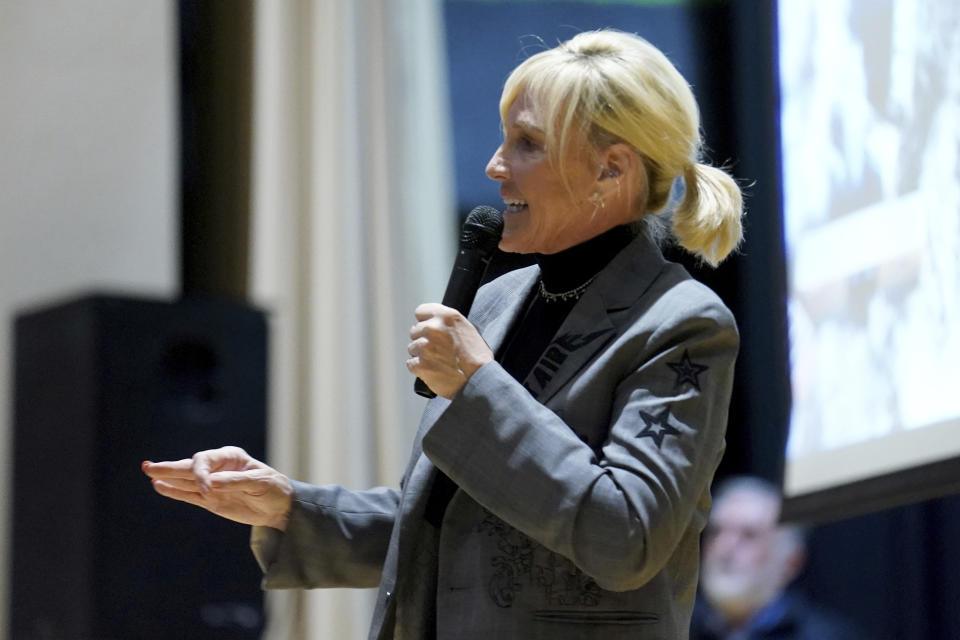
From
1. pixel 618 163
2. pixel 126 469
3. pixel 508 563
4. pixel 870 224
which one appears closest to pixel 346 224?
pixel 126 469

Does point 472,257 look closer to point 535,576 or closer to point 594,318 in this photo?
point 594,318

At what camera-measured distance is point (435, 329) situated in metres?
1.28

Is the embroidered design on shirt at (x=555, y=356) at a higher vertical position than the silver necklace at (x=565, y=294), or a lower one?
lower

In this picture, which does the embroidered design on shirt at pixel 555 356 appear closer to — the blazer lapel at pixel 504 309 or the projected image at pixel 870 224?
the blazer lapel at pixel 504 309

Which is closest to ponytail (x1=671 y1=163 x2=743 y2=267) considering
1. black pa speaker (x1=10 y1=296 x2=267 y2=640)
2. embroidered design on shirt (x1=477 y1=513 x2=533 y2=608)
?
embroidered design on shirt (x1=477 y1=513 x2=533 y2=608)

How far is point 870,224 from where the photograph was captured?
3.10 metres

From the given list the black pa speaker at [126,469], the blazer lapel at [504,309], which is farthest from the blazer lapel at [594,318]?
the black pa speaker at [126,469]

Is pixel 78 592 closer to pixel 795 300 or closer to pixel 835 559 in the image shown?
pixel 795 300

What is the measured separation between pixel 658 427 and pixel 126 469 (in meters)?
2.25

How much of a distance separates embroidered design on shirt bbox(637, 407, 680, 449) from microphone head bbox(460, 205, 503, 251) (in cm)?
32

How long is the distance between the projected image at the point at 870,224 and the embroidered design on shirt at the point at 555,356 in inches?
63.6

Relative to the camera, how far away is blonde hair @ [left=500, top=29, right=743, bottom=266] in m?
1.42

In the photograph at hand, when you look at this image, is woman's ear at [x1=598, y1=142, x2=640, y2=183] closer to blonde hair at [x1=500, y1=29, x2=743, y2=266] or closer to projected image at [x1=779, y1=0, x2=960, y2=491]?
blonde hair at [x1=500, y1=29, x2=743, y2=266]

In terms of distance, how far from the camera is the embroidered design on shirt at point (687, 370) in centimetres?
130
